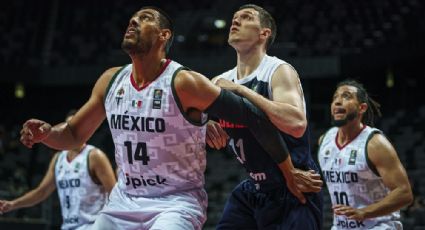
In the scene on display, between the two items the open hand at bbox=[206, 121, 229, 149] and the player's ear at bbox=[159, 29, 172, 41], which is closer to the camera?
the player's ear at bbox=[159, 29, 172, 41]

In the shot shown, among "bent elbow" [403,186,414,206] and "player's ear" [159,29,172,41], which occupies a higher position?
"player's ear" [159,29,172,41]

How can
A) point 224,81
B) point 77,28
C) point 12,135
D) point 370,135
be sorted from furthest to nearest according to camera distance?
point 77,28 → point 12,135 → point 370,135 → point 224,81

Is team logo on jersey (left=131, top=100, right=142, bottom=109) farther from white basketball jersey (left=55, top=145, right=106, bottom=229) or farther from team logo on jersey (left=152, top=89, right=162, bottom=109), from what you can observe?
white basketball jersey (left=55, top=145, right=106, bottom=229)

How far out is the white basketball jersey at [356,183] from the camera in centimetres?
618

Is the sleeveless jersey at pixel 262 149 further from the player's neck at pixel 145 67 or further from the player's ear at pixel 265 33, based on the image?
the player's neck at pixel 145 67

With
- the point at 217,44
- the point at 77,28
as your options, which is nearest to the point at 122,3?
the point at 77,28

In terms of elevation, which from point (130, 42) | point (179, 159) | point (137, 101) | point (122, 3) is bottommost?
point (179, 159)

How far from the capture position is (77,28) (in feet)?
77.0

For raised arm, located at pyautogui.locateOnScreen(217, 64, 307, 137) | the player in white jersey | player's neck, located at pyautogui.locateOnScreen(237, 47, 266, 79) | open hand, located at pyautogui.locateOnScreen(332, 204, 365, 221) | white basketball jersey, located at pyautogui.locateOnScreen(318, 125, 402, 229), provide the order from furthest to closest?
white basketball jersey, located at pyautogui.locateOnScreen(318, 125, 402, 229), the player in white jersey, open hand, located at pyautogui.locateOnScreen(332, 204, 365, 221), player's neck, located at pyautogui.locateOnScreen(237, 47, 266, 79), raised arm, located at pyautogui.locateOnScreen(217, 64, 307, 137)

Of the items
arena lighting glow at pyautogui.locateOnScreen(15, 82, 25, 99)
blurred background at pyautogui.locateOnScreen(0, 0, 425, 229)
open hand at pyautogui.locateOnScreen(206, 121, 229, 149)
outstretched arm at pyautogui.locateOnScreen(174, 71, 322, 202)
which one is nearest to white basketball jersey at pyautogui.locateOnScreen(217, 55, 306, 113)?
open hand at pyautogui.locateOnScreen(206, 121, 229, 149)

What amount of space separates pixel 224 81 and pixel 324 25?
16.3m

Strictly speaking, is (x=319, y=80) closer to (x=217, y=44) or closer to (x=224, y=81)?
(x=217, y=44)

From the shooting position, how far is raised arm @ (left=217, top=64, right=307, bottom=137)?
14.0 ft

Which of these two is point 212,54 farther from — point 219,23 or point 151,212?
point 151,212
